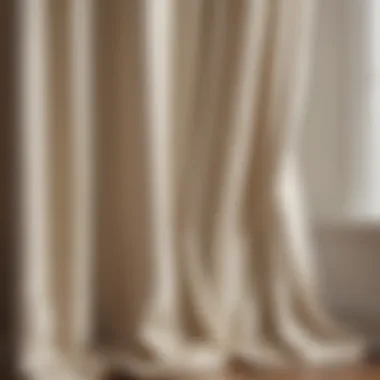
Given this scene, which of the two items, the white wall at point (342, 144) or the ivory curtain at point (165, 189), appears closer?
the ivory curtain at point (165, 189)

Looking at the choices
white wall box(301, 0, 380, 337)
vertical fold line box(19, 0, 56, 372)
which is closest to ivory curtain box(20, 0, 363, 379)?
vertical fold line box(19, 0, 56, 372)

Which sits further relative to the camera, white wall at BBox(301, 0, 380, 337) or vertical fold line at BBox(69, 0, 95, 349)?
white wall at BBox(301, 0, 380, 337)

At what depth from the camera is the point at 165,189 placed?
4.66 feet

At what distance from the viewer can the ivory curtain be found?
1.33 m

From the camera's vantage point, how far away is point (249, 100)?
56.0 inches

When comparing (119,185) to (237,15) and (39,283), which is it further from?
(237,15)

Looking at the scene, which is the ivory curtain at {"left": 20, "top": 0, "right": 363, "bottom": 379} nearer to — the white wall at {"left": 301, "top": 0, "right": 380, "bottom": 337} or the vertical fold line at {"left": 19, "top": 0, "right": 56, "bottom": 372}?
the vertical fold line at {"left": 19, "top": 0, "right": 56, "bottom": 372}

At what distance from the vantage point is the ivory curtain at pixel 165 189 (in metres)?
1.33

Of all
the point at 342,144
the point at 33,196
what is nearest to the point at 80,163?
the point at 33,196

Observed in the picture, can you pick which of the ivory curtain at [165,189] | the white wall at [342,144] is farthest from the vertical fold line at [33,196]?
the white wall at [342,144]

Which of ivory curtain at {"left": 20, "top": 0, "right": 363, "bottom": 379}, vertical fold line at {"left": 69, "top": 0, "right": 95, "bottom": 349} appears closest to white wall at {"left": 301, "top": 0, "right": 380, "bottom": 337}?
ivory curtain at {"left": 20, "top": 0, "right": 363, "bottom": 379}

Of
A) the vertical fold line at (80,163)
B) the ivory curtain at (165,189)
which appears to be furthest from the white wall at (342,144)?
the vertical fold line at (80,163)

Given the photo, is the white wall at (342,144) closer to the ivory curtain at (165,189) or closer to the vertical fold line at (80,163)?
the ivory curtain at (165,189)

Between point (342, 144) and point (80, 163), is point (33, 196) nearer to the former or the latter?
point (80, 163)
